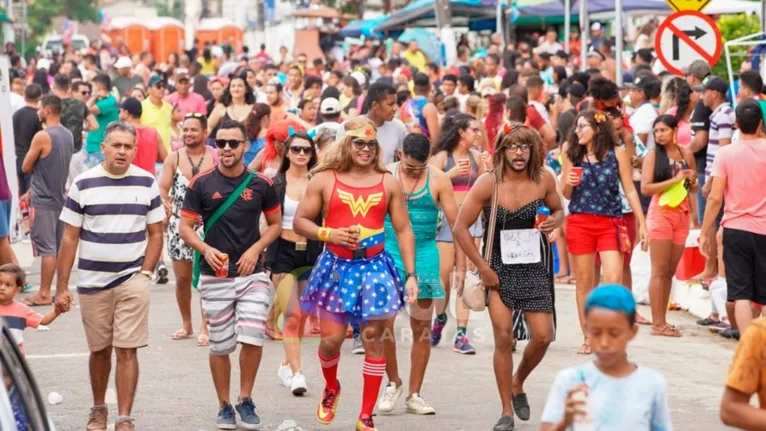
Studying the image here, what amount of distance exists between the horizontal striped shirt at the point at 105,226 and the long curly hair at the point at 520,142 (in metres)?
2.12

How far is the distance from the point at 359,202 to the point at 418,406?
1437 mm

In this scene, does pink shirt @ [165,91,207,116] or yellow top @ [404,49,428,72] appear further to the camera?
yellow top @ [404,49,428,72]

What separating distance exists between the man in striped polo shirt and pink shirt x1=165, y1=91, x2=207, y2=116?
1194cm

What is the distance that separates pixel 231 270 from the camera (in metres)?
8.84

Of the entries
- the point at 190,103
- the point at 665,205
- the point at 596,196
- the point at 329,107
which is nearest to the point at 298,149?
the point at 596,196

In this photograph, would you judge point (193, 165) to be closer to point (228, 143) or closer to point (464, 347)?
point (464, 347)

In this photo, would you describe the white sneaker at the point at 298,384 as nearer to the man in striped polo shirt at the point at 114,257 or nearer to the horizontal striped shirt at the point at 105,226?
the man in striped polo shirt at the point at 114,257

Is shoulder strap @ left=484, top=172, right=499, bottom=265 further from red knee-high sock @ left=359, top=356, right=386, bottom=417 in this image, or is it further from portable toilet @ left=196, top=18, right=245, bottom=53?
portable toilet @ left=196, top=18, right=245, bottom=53

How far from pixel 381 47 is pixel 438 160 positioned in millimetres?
24352

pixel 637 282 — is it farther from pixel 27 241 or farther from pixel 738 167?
pixel 27 241

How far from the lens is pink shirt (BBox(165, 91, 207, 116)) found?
2052 centimetres

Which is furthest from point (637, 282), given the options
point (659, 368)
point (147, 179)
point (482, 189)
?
point (147, 179)

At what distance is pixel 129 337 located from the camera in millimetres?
8477

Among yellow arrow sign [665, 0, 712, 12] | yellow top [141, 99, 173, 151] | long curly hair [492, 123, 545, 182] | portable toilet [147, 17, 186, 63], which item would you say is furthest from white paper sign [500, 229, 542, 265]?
portable toilet [147, 17, 186, 63]
